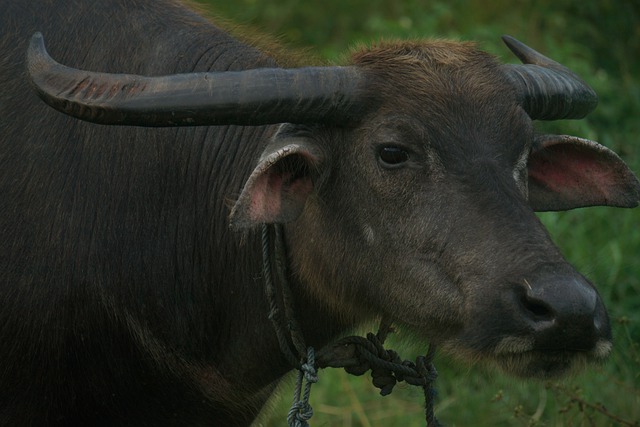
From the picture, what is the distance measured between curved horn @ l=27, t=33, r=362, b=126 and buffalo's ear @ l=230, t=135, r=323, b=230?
0.13 m

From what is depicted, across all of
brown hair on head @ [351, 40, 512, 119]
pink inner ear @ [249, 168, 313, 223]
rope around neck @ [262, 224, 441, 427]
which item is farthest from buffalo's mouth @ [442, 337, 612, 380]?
brown hair on head @ [351, 40, 512, 119]

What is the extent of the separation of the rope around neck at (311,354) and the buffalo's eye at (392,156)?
0.58 metres

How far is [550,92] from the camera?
501 centimetres

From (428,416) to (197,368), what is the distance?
3.41ft

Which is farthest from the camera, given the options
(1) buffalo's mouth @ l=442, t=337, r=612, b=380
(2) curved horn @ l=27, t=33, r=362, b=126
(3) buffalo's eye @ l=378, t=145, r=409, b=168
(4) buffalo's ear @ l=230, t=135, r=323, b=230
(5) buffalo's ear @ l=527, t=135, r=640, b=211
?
(5) buffalo's ear @ l=527, t=135, r=640, b=211

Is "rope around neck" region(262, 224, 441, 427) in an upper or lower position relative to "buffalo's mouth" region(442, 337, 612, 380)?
lower

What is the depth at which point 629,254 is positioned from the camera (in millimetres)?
8305

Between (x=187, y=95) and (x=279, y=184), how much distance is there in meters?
0.53

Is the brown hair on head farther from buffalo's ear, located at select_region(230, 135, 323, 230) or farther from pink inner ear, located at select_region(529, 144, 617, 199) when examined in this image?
pink inner ear, located at select_region(529, 144, 617, 199)

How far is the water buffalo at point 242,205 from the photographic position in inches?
173

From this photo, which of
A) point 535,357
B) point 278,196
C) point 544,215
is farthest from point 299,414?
point 544,215

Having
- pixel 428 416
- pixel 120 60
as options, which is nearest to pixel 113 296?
pixel 120 60

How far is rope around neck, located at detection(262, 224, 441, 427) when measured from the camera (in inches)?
193

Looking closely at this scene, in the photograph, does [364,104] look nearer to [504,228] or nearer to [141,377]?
[504,228]
